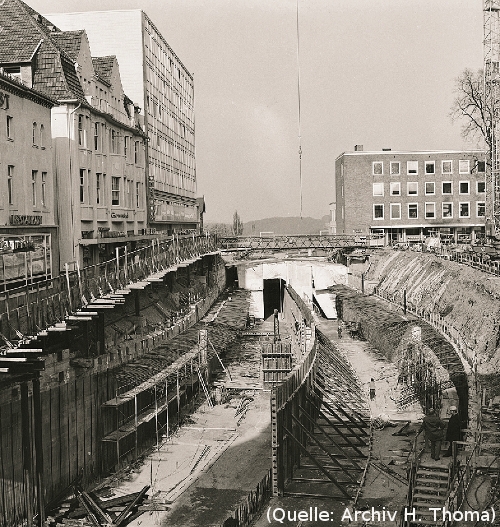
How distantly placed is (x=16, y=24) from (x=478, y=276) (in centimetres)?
2802

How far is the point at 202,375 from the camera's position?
3584cm

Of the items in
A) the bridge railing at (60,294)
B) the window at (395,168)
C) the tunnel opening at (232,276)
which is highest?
the window at (395,168)

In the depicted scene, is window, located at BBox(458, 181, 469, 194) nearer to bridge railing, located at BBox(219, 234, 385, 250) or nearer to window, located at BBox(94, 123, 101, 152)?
bridge railing, located at BBox(219, 234, 385, 250)

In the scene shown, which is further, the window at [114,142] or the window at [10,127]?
the window at [114,142]

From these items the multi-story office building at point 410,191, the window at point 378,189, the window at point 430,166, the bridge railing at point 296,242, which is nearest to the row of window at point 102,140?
the bridge railing at point 296,242

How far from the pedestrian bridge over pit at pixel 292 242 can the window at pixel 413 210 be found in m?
14.5

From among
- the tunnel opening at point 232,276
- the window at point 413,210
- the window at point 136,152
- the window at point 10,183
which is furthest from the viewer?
the window at point 413,210

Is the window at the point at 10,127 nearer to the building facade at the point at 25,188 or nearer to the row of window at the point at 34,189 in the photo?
the building facade at the point at 25,188

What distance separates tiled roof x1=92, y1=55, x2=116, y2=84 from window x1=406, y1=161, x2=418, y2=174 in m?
51.5

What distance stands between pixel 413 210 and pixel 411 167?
5.15 m

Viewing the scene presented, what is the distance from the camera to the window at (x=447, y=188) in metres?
88.1

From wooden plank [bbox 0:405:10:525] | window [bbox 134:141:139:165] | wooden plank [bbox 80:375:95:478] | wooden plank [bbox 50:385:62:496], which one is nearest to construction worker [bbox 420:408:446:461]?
wooden plank [bbox 50:385:62:496]

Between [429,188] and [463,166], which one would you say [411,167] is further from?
[463,166]

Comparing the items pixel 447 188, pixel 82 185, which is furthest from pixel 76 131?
pixel 447 188
